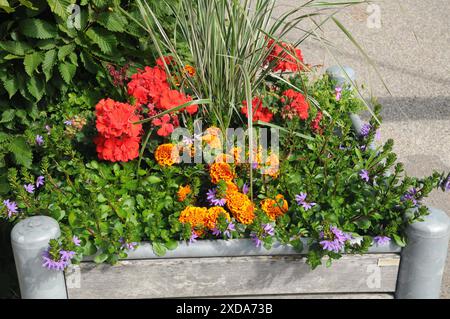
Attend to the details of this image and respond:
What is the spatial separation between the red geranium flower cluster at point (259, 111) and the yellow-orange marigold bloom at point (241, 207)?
15.5 inches

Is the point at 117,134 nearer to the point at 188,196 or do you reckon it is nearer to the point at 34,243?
the point at 188,196

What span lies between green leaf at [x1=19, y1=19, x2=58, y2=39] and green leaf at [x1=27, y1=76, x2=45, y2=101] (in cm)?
16

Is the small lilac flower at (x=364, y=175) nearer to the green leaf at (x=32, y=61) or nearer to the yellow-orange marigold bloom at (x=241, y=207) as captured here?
the yellow-orange marigold bloom at (x=241, y=207)

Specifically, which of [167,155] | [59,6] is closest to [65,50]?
[59,6]

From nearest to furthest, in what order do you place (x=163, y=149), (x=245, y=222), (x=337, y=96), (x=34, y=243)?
1. (x=34, y=243)
2. (x=245, y=222)
3. (x=163, y=149)
4. (x=337, y=96)

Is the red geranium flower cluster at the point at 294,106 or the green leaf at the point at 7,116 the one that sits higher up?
the red geranium flower cluster at the point at 294,106

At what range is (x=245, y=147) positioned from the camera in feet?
7.39

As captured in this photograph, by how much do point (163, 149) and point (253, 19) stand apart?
60 cm

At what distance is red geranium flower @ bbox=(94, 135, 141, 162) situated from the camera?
2.14 m

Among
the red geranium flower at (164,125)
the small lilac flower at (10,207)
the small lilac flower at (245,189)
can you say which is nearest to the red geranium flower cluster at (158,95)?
the red geranium flower at (164,125)

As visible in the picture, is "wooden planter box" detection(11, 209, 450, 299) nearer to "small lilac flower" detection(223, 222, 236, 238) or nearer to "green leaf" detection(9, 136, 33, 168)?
"small lilac flower" detection(223, 222, 236, 238)

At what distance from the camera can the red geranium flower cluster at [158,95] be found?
221cm

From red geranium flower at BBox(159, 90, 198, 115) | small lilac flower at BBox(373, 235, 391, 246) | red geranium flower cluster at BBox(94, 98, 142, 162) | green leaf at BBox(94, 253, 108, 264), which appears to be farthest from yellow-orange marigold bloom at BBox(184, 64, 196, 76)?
small lilac flower at BBox(373, 235, 391, 246)
